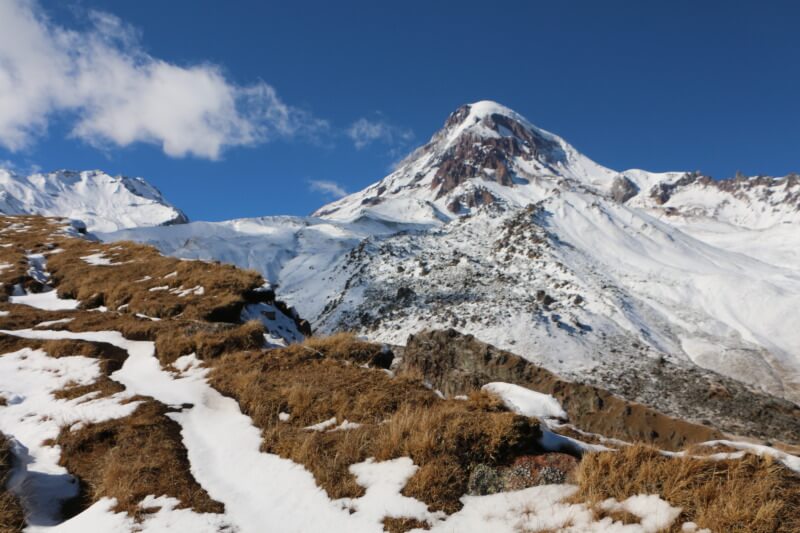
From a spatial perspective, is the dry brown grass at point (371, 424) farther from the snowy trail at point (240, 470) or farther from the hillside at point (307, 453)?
the snowy trail at point (240, 470)

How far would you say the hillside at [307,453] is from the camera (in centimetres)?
500

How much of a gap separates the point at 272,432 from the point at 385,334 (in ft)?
131

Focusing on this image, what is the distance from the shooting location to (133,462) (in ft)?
21.7

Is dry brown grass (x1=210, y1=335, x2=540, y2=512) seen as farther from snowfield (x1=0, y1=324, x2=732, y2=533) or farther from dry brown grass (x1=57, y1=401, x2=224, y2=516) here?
dry brown grass (x1=57, y1=401, x2=224, y2=516)

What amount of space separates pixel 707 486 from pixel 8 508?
837 centimetres

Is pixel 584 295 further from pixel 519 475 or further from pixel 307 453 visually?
pixel 307 453

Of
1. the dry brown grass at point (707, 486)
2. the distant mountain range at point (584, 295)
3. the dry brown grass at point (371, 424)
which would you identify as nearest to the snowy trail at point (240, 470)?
the dry brown grass at point (371, 424)

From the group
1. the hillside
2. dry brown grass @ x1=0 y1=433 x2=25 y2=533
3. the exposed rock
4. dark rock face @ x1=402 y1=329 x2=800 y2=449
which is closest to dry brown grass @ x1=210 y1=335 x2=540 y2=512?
the hillside

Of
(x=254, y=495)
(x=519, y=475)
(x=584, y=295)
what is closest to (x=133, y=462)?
(x=254, y=495)

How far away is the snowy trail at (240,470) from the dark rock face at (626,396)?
1514 cm

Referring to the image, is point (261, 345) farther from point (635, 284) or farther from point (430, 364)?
point (635, 284)

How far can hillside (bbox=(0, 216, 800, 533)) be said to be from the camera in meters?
5.00

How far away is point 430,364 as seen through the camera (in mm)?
30656

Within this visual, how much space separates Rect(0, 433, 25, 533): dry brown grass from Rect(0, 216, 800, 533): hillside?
0.02 metres
